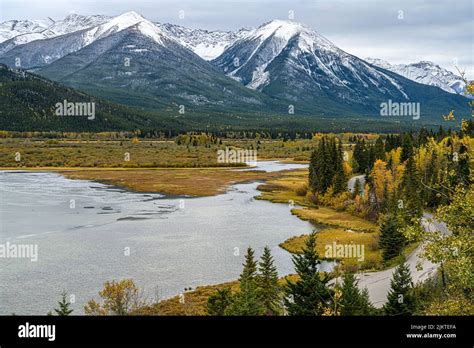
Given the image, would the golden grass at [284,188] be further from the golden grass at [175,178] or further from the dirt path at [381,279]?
the dirt path at [381,279]

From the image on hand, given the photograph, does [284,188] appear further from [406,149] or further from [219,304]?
[219,304]

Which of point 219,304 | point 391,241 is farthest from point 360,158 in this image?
point 219,304

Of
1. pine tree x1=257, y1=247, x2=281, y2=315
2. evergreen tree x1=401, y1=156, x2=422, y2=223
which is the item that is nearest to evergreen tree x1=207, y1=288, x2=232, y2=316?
pine tree x1=257, y1=247, x2=281, y2=315

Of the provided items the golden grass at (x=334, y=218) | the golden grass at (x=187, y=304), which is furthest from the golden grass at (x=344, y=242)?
the golden grass at (x=187, y=304)

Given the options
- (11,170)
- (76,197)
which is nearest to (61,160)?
(11,170)

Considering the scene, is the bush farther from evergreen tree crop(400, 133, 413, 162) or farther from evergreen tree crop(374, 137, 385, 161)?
evergreen tree crop(400, 133, 413, 162)
